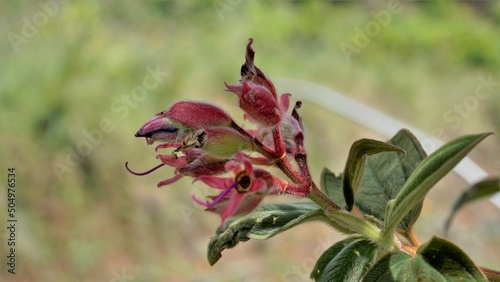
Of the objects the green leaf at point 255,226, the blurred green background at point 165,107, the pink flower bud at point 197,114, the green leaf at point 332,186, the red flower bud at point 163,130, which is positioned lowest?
the blurred green background at point 165,107

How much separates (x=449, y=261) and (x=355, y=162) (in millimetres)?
105

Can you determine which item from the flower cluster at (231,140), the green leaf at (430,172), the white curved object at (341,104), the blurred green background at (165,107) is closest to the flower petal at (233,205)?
the flower cluster at (231,140)

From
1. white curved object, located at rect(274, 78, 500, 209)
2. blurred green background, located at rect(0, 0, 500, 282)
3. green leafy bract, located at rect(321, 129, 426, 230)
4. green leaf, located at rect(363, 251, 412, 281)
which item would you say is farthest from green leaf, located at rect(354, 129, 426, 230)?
white curved object, located at rect(274, 78, 500, 209)

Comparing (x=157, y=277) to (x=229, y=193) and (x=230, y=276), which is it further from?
(x=229, y=193)

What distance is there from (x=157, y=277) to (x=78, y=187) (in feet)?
1.64

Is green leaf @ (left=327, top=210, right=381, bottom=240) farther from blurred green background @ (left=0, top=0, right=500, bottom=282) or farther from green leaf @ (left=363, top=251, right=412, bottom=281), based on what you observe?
blurred green background @ (left=0, top=0, right=500, bottom=282)

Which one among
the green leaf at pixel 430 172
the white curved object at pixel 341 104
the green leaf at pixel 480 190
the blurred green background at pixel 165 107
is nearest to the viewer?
the green leaf at pixel 430 172

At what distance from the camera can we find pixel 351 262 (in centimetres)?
50

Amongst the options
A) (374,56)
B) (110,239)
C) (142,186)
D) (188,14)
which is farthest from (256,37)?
(110,239)

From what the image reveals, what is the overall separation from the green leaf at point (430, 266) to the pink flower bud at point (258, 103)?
0.43 ft

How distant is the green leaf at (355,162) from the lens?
1.65 feet

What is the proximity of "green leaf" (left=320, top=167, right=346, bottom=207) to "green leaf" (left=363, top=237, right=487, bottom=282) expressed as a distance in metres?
0.14

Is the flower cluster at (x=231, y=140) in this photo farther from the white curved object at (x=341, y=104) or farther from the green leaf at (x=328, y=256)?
the white curved object at (x=341, y=104)

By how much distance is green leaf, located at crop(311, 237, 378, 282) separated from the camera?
50cm
